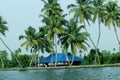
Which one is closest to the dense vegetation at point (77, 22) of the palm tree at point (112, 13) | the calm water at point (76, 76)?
the palm tree at point (112, 13)

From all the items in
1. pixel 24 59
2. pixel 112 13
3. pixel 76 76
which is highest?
pixel 112 13

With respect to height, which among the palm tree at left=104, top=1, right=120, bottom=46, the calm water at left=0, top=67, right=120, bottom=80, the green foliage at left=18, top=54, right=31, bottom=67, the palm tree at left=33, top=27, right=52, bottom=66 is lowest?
the calm water at left=0, top=67, right=120, bottom=80

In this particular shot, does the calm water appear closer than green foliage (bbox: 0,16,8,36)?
Yes

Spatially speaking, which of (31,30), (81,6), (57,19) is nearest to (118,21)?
(81,6)

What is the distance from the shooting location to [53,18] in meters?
68.1

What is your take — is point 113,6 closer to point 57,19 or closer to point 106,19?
point 106,19

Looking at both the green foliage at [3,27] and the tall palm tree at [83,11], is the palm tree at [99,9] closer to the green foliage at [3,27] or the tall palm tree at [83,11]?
the tall palm tree at [83,11]

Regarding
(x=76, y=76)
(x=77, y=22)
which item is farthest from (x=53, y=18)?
(x=76, y=76)

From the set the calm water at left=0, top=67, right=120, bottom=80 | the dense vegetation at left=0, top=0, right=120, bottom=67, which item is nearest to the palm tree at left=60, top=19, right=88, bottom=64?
the dense vegetation at left=0, top=0, right=120, bottom=67

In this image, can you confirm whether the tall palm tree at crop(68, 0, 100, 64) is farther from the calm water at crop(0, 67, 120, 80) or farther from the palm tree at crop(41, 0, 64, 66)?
the calm water at crop(0, 67, 120, 80)

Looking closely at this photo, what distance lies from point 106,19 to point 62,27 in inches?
353

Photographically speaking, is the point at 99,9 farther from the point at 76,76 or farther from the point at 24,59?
the point at 76,76

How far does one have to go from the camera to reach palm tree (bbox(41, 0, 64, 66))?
2648 inches

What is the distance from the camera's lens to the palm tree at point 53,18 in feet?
221
